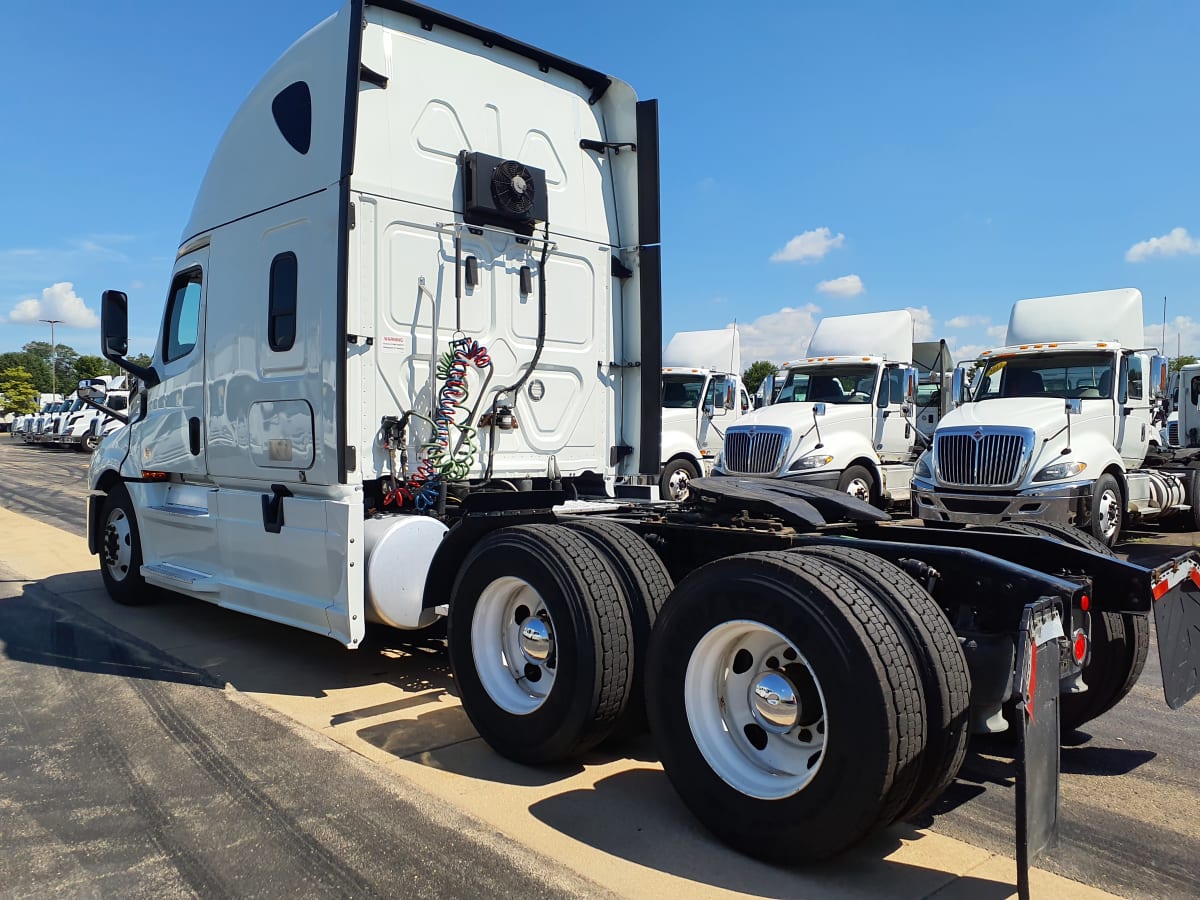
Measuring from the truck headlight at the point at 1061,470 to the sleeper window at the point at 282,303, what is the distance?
27.9 feet

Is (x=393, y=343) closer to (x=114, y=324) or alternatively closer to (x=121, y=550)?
(x=114, y=324)

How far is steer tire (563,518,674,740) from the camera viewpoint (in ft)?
13.1

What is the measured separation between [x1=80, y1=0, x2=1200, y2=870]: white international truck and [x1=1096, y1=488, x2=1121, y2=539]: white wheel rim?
6.61m

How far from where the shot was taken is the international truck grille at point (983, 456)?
1051 centimetres

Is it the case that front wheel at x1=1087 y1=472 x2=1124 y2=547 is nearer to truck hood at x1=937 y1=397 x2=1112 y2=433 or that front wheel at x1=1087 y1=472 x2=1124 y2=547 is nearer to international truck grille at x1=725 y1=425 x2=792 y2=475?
truck hood at x1=937 y1=397 x2=1112 y2=433

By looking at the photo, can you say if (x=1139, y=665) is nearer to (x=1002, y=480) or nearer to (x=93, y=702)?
(x=93, y=702)

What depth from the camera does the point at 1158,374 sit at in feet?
38.9

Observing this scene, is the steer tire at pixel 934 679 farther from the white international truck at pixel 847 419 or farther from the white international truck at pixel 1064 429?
the white international truck at pixel 847 419

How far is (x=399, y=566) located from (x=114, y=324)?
353 cm

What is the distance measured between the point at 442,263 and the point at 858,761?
4053mm

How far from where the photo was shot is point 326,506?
5219 mm

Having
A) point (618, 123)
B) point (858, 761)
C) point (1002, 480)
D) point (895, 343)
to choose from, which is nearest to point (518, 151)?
point (618, 123)

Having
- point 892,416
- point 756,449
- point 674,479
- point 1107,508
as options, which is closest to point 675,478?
point 674,479

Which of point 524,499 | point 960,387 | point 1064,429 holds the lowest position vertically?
point 524,499
